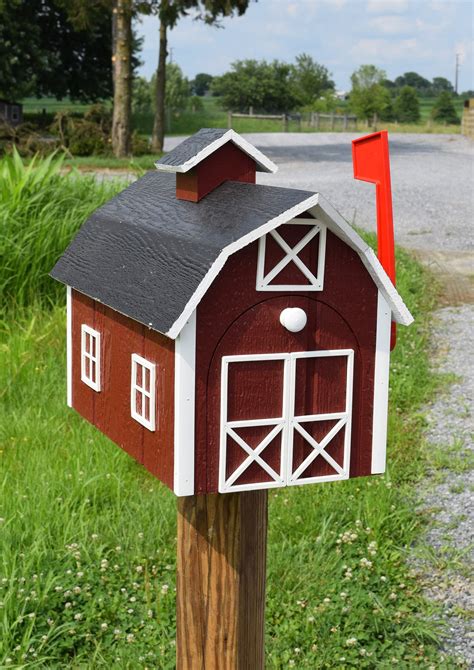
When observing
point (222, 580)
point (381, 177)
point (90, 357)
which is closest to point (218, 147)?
point (381, 177)

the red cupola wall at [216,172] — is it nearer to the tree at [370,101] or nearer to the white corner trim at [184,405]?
the white corner trim at [184,405]

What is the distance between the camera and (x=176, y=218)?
1966 mm

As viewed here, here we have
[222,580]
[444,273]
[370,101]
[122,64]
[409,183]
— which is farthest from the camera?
[370,101]

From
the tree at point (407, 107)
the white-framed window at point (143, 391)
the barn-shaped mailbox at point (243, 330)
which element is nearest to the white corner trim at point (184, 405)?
the barn-shaped mailbox at point (243, 330)

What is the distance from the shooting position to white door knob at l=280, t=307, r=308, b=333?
182 cm

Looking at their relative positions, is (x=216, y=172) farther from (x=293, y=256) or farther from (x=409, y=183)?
(x=409, y=183)

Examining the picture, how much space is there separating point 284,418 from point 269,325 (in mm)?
194

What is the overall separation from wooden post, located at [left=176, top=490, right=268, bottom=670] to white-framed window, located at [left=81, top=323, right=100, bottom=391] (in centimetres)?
36

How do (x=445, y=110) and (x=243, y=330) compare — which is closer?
(x=243, y=330)

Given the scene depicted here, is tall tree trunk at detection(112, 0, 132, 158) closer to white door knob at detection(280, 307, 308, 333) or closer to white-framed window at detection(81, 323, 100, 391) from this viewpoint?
white-framed window at detection(81, 323, 100, 391)

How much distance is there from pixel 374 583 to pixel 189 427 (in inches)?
83.4

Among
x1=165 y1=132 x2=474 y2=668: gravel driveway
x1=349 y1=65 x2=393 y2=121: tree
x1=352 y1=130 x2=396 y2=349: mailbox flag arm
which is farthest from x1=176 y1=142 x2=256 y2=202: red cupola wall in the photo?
x1=349 y1=65 x2=393 y2=121: tree

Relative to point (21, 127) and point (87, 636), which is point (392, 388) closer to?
point (87, 636)

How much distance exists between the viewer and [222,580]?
7.31 feet
